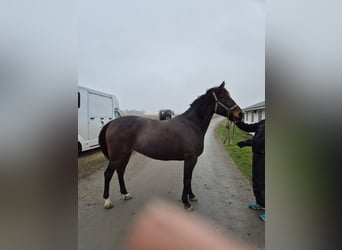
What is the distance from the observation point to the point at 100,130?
118 centimetres

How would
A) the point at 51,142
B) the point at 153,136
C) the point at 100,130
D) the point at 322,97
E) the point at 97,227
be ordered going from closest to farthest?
the point at 322,97 → the point at 51,142 → the point at 97,227 → the point at 100,130 → the point at 153,136

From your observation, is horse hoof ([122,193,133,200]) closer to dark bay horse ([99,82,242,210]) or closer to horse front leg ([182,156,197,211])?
dark bay horse ([99,82,242,210])

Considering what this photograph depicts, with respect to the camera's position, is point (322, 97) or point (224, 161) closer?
point (322, 97)

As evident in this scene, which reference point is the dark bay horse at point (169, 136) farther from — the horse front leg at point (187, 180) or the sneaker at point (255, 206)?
the sneaker at point (255, 206)

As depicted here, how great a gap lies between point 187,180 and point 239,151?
0.41m

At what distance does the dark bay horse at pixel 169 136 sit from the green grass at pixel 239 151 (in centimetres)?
11

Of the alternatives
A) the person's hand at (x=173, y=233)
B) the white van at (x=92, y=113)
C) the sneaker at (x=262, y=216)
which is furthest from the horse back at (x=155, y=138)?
the sneaker at (x=262, y=216)

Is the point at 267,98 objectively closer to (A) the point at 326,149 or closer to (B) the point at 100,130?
(A) the point at 326,149

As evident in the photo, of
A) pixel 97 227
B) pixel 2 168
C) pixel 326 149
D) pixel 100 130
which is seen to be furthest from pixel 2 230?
pixel 326 149

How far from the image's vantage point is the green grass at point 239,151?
1056 millimetres

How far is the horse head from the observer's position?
1095 mm

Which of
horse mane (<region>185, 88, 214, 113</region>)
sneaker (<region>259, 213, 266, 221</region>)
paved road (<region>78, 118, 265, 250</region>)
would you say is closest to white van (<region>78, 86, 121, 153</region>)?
paved road (<region>78, 118, 265, 250</region>)

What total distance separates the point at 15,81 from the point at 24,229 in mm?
548

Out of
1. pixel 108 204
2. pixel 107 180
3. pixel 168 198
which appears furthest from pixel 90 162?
pixel 168 198
